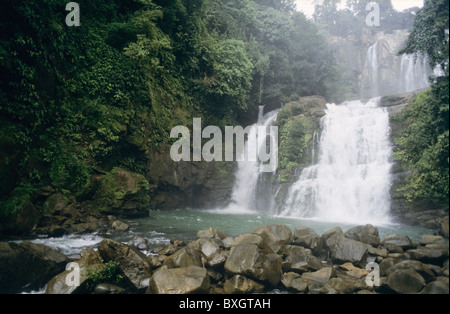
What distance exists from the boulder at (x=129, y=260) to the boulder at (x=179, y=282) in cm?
55

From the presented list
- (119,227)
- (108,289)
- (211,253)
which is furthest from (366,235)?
(119,227)

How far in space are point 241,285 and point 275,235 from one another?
222 centimetres

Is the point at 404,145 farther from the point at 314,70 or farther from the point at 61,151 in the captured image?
the point at 61,151

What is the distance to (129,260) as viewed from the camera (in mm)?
5746

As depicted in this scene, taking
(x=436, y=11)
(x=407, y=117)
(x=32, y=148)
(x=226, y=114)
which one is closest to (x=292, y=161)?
(x=226, y=114)

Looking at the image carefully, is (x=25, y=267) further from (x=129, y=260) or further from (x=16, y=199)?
(x=16, y=199)

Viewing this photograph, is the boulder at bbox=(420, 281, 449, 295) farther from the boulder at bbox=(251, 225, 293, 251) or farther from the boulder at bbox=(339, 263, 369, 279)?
the boulder at bbox=(251, 225, 293, 251)

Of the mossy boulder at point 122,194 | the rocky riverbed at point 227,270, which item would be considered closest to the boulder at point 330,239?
the rocky riverbed at point 227,270

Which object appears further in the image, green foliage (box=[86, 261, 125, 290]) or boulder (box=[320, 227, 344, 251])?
boulder (box=[320, 227, 344, 251])

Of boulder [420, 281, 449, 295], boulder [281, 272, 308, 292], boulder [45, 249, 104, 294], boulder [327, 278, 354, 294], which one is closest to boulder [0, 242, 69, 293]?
boulder [45, 249, 104, 294]

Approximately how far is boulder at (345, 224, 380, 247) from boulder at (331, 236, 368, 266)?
974 mm

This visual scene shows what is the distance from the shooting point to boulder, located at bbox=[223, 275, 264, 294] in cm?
529

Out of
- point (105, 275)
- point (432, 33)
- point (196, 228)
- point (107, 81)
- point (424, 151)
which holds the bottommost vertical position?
point (196, 228)

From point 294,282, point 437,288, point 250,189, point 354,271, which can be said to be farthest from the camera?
point 250,189
